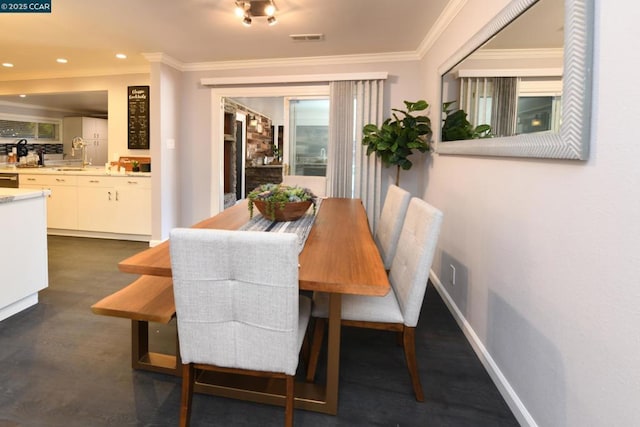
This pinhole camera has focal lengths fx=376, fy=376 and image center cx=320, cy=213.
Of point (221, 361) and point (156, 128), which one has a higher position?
point (156, 128)

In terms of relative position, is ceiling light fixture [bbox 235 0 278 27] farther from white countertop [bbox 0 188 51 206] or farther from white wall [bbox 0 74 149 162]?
white wall [bbox 0 74 149 162]

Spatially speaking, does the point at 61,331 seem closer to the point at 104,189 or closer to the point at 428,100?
the point at 104,189

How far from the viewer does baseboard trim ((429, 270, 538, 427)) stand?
1.71 meters

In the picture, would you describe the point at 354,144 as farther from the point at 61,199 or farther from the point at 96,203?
the point at 61,199

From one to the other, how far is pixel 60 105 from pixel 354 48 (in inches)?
259

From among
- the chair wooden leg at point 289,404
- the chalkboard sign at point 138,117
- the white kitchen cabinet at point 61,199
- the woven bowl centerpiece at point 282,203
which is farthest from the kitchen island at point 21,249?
the chalkboard sign at point 138,117

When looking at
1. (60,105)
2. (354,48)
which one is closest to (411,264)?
(354,48)

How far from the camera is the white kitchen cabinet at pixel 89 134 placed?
27.1ft

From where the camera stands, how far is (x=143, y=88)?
5285mm

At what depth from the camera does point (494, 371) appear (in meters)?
2.05

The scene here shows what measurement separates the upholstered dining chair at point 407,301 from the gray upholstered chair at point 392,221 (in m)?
0.41

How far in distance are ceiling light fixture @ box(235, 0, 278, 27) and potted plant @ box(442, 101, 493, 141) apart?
1.64 m

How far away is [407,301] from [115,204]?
4560 mm

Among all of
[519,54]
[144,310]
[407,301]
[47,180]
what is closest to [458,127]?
[519,54]
